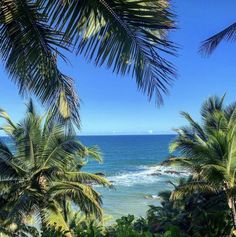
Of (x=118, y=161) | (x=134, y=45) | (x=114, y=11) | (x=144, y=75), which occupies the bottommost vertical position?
(x=118, y=161)

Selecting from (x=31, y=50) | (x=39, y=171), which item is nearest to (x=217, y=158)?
(x=39, y=171)

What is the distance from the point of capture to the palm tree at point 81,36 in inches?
149

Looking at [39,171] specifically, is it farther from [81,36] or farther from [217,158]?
[81,36]

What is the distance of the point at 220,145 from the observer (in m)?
11.1

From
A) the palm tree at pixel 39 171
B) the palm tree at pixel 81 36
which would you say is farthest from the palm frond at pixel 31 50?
the palm tree at pixel 39 171

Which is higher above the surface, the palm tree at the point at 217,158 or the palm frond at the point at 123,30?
the palm frond at the point at 123,30

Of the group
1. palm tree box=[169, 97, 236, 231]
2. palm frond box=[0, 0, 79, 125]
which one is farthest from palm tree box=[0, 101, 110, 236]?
palm frond box=[0, 0, 79, 125]

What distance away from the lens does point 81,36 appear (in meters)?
4.13

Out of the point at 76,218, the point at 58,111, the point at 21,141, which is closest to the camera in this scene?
the point at 58,111

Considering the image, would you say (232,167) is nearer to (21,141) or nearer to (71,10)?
(21,141)

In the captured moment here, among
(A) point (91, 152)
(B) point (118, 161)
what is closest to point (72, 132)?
(A) point (91, 152)

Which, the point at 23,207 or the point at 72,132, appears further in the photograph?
the point at 23,207

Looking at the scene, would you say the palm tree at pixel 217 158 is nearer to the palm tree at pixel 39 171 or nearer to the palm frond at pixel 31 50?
the palm tree at pixel 39 171

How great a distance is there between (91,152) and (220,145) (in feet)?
22.3
